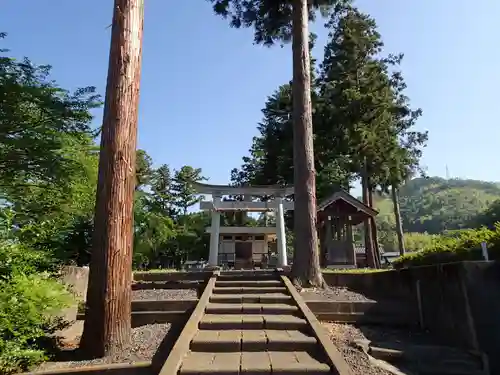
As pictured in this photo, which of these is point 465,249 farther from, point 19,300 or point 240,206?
point 240,206

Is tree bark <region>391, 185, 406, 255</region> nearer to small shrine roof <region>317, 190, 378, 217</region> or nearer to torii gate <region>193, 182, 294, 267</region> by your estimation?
small shrine roof <region>317, 190, 378, 217</region>

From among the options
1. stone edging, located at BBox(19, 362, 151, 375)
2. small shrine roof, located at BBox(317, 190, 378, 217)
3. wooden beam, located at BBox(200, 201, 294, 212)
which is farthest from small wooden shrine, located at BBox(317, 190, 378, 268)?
stone edging, located at BBox(19, 362, 151, 375)

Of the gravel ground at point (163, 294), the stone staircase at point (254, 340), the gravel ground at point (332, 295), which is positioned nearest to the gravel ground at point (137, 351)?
the stone staircase at point (254, 340)

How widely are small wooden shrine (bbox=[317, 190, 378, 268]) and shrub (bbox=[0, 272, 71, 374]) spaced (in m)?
11.4

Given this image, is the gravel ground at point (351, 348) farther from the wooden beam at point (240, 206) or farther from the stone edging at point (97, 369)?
the wooden beam at point (240, 206)

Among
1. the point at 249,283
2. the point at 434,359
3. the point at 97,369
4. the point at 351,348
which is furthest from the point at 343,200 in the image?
the point at 97,369

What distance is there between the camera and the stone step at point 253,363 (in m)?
3.56

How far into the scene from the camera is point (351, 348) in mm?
4570

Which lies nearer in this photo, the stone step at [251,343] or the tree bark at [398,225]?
the stone step at [251,343]

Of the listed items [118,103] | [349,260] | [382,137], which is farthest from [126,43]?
[382,137]

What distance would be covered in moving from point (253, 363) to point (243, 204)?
12.2 m

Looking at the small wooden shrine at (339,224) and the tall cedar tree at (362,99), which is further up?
the tall cedar tree at (362,99)

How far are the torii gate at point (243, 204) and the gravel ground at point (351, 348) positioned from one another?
9.08m

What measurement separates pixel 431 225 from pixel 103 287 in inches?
2773
